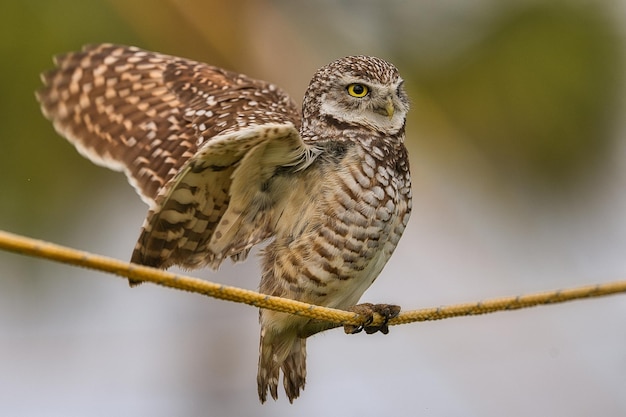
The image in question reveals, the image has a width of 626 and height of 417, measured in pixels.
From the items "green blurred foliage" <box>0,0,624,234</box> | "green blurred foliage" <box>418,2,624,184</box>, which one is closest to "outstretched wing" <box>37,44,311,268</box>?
"green blurred foliage" <box>0,0,624,234</box>

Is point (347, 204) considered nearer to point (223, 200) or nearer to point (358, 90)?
point (223, 200)

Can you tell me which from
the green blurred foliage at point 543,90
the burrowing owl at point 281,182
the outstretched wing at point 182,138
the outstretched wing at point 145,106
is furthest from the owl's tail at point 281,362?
the green blurred foliage at point 543,90

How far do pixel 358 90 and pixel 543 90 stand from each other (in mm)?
7992

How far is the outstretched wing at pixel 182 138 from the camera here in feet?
12.4

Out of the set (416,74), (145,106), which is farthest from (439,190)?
(145,106)

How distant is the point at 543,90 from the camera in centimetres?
1203

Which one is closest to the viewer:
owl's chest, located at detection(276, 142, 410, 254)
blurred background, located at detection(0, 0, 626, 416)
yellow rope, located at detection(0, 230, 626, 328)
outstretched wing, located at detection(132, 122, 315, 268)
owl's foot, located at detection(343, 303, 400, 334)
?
yellow rope, located at detection(0, 230, 626, 328)

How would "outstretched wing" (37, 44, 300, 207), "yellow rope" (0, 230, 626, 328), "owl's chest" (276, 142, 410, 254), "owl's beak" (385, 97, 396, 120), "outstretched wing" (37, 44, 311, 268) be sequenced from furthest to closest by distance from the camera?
"outstretched wing" (37, 44, 300, 207) < "owl's beak" (385, 97, 396, 120) < "owl's chest" (276, 142, 410, 254) < "outstretched wing" (37, 44, 311, 268) < "yellow rope" (0, 230, 626, 328)

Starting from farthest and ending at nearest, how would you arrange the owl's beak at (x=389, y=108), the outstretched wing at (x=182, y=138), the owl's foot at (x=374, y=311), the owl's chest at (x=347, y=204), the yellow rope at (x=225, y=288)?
the owl's beak at (x=389, y=108), the owl's chest at (x=347, y=204), the owl's foot at (x=374, y=311), the outstretched wing at (x=182, y=138), the yellow rope at (x=225, y=288)

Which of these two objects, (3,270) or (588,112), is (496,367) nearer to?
(588,112)

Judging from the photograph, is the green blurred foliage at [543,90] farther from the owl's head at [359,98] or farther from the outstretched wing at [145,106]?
the owl's head at [359,98]

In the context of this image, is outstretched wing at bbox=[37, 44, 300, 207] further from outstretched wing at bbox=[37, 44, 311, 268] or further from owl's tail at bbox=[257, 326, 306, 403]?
owl's tail at bbox=[257, 326, 306, 403]

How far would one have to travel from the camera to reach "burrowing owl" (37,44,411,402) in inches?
152

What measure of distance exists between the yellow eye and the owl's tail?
93cm
